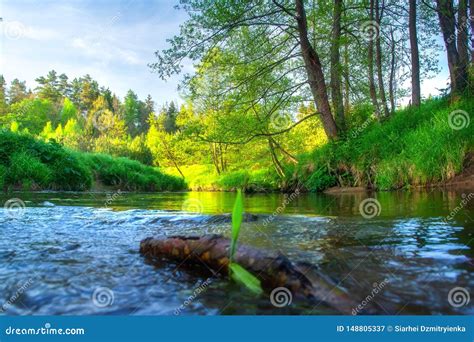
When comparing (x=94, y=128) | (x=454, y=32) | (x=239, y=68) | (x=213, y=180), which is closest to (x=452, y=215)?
(x=454, y=32)

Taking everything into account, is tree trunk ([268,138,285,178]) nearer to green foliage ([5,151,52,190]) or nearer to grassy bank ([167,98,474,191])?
grassy bank ([167,98,474,191])

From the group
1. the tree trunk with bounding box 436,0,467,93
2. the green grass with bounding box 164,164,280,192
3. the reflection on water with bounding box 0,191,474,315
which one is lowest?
the reflection on water with bounding box 0,191,474,315

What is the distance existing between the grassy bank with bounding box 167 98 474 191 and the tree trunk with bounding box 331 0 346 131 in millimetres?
667

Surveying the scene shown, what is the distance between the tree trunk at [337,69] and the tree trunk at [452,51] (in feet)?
9.27

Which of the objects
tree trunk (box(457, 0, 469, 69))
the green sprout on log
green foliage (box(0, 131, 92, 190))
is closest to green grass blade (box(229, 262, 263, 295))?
the green sprout on log

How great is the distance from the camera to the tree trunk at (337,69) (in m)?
11.7

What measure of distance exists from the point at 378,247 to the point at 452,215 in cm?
187

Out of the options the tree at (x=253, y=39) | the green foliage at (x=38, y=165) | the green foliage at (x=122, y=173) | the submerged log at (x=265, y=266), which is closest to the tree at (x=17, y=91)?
the green foliage at (x=122, y=173)

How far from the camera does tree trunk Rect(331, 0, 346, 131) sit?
11.7 meters

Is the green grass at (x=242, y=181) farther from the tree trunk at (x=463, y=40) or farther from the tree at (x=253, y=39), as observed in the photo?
the tree trunk at (x=463, y=40)

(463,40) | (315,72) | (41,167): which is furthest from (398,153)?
(41,167)

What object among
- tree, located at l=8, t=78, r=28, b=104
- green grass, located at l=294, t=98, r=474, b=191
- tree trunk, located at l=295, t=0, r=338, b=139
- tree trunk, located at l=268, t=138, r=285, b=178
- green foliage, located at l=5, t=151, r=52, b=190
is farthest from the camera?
tree, located at l=8, t=78, r=28, b=104

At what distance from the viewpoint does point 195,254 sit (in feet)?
6.48

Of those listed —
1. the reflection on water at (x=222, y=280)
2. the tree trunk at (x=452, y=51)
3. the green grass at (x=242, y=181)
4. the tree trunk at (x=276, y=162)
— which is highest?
the tree trunk at (x=452, y=51)
